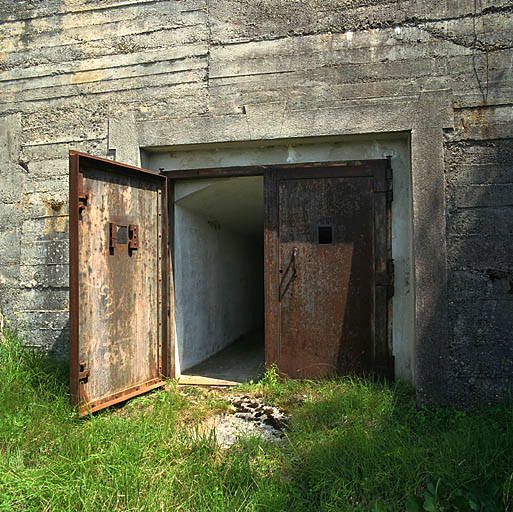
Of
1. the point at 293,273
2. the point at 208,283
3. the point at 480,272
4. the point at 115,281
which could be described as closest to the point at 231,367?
the point at 208,283

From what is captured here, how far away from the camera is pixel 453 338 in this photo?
12.2ft

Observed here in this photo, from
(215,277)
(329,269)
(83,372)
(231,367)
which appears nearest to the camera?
(83,372)

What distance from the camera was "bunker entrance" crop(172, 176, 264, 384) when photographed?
15.5ft

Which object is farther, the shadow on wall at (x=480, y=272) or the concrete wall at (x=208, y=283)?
the concrete wall at (x=208, y=283)

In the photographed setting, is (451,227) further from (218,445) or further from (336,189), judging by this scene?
(218,445)

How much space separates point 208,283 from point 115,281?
186 cm

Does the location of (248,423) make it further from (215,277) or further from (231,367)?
(215,277)

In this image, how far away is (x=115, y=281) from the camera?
12.7ft

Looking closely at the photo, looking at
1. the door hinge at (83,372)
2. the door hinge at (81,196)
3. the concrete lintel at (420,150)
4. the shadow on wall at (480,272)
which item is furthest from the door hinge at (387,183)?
the door hinge at (83,372)

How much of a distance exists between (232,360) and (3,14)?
14.6ft

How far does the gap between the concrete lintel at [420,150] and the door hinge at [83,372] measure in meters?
2.30

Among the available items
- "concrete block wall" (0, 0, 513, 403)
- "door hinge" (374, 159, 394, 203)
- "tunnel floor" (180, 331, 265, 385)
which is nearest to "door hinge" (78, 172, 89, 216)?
"concrete block wall" (0, 0, 513, 403)

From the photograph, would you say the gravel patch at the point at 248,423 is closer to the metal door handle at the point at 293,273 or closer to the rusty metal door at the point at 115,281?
the rusty metal door at the point at 115,281

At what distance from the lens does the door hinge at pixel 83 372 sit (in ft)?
11.5
